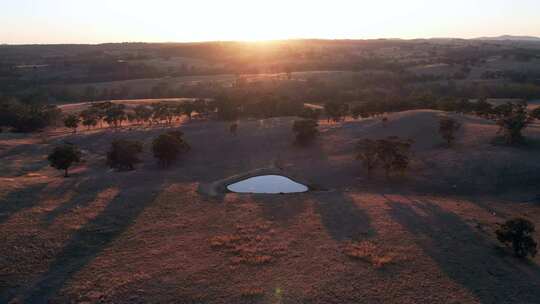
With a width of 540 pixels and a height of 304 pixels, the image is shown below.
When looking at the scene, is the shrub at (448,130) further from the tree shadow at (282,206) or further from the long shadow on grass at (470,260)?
the tree shadow at (282,206)

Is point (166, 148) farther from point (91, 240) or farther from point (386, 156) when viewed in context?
point (386, 156)

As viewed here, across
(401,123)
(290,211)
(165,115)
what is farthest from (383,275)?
(165,115)

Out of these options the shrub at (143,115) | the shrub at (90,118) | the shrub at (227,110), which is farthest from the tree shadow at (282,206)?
the shrub at (143,115)

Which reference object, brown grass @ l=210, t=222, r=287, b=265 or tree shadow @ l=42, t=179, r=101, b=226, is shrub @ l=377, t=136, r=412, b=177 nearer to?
brown grass @ l=210, t=222, r=287, b=265

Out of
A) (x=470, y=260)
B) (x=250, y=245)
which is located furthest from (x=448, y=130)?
(x=250, y=245)

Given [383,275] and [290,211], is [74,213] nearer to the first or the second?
[290,211]

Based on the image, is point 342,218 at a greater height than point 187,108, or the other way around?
point 187,108
